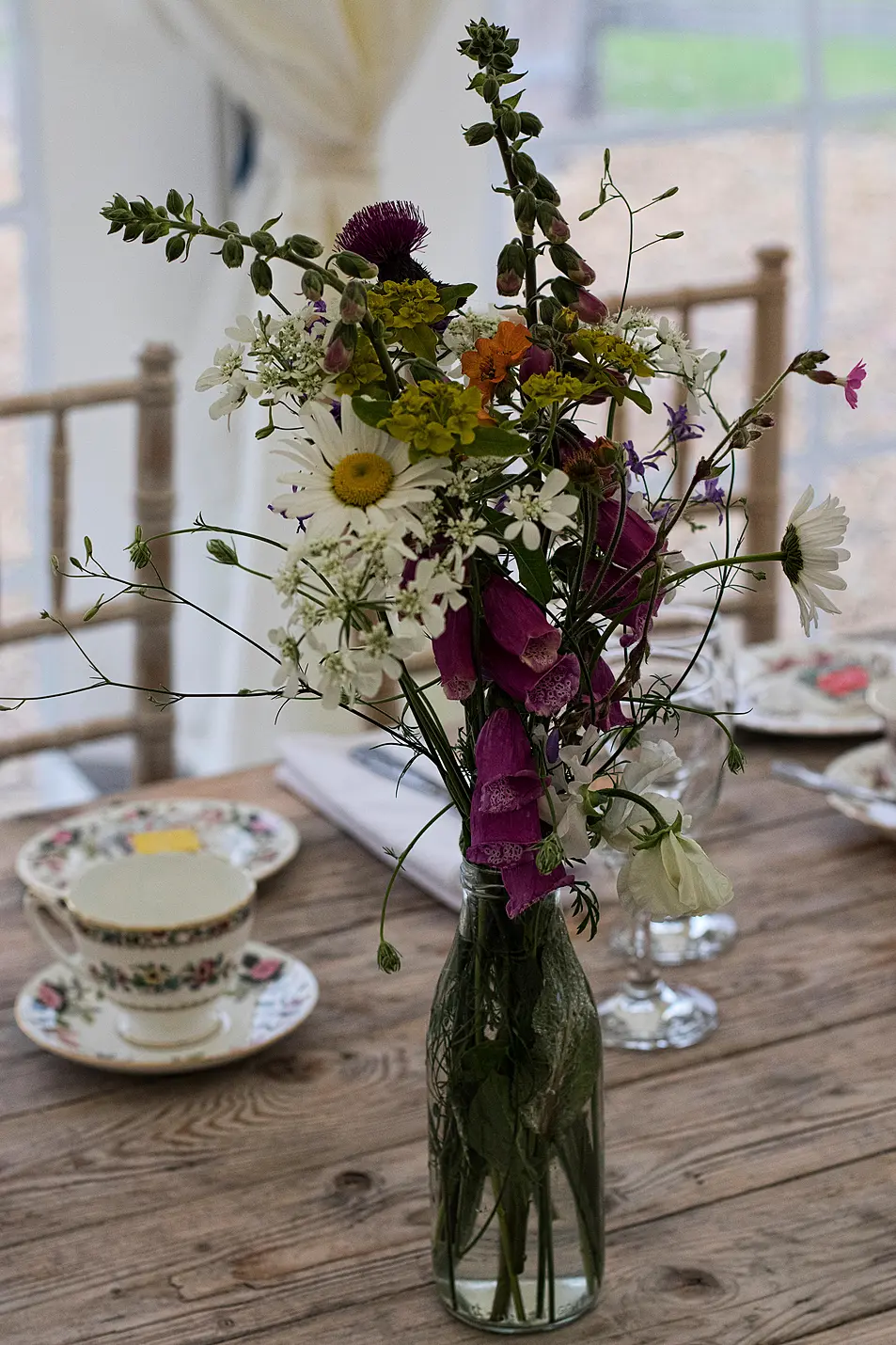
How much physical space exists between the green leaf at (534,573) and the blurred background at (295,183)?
5.06 feet

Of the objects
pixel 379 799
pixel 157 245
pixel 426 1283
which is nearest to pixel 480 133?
pixel 426 1283

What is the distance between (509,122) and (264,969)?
0.62m

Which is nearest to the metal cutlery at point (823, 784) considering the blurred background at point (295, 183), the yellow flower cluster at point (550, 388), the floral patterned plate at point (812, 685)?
the floral patterned plate at point (812, 685)

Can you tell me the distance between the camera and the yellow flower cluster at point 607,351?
0.57m

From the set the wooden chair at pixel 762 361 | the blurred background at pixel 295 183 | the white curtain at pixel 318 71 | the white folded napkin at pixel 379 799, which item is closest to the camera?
the white folded napkin at pixel 379 799

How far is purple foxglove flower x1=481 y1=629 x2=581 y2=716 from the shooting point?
58 cm

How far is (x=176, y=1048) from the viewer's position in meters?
0.93

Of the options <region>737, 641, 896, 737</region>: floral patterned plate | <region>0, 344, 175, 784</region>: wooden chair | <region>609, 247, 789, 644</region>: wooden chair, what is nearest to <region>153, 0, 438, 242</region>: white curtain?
<region>609, 247, 789, 644</region>: wooden chair

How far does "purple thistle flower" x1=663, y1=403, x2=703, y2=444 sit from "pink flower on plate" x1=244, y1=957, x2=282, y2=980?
49 centimetres

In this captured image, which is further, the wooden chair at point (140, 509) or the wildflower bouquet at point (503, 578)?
the wooden chair at point (140, 509)

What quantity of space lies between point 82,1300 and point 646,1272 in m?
0.26

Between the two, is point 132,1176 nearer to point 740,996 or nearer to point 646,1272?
point 646,1272

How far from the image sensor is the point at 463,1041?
2.14ft

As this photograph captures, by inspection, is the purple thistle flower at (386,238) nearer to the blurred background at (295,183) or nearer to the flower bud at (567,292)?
the flower bud at (567,292)
